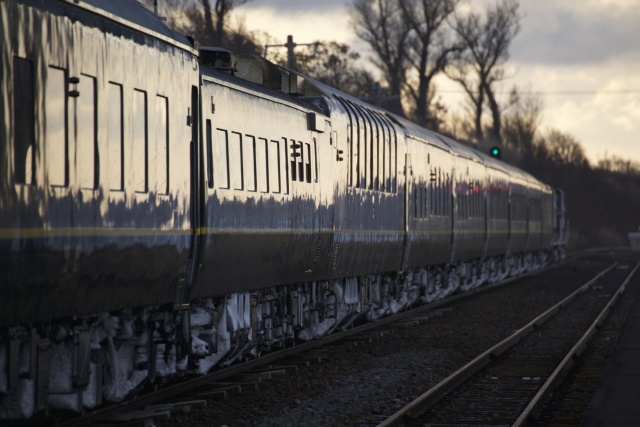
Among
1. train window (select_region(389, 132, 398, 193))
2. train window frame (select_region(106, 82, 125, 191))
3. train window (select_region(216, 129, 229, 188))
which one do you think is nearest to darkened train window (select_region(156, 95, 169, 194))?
train window frame (select_region(106, 82, 125, 191))

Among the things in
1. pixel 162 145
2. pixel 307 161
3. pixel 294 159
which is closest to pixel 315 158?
pixel 307 161

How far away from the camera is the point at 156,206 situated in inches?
385

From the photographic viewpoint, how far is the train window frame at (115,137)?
8.88m

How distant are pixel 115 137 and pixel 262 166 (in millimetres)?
4112

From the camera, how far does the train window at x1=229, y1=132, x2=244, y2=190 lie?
1192 centimetres

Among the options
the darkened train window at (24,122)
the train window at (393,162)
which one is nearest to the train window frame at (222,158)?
the darkened train window at (24,122)

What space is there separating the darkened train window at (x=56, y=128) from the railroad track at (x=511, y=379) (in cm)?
375

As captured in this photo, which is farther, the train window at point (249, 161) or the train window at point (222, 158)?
the train window at point (249, 161)

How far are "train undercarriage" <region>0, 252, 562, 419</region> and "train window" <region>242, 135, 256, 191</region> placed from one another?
4.17 feet

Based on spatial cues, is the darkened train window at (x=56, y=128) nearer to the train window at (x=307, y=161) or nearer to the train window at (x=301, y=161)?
the train window at (x=301, y=161)

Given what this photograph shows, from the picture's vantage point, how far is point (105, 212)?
8734mm

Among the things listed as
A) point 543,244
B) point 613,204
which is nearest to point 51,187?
point 543,244

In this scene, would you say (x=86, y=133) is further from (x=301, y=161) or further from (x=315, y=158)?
(x=315, y=158)

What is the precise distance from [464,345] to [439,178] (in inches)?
319
